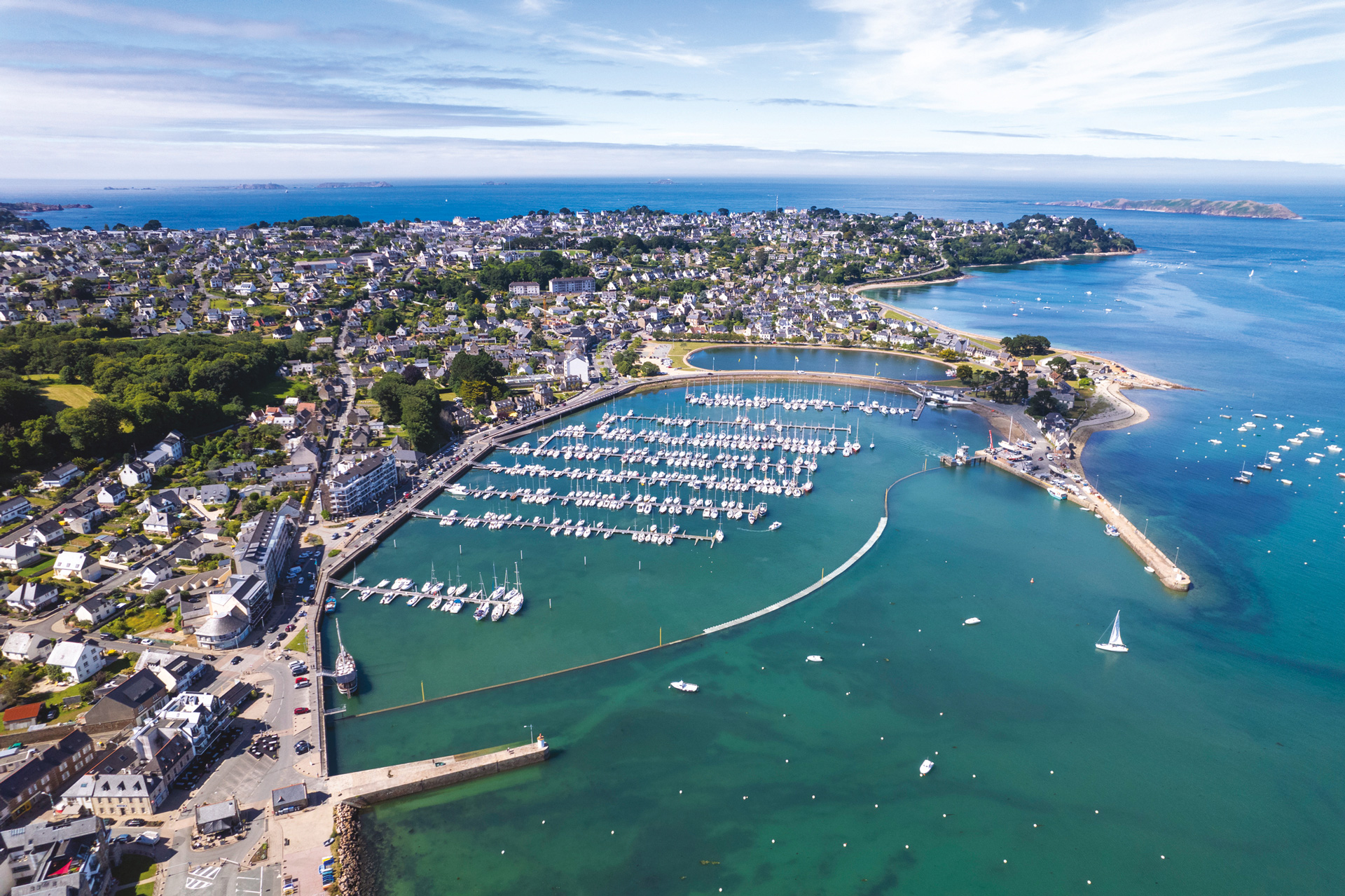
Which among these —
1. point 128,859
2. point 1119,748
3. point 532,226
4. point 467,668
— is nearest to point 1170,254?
point 532,226

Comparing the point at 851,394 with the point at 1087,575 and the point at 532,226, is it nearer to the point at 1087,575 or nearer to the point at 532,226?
the point at 1087,575

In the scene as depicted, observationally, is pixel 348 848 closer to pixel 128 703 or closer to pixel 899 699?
pixel 128 703

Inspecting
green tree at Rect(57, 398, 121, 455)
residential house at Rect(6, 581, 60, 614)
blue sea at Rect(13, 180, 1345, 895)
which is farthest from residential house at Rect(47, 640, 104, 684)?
green tree at Rect(57, 398, 121, 455)

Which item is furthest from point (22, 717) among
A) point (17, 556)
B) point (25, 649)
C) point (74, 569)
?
point (17, 556)

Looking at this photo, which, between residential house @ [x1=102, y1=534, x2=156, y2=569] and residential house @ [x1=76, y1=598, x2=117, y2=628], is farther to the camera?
residential house @ [x1=102, y1=534, x2=156, y2=569]

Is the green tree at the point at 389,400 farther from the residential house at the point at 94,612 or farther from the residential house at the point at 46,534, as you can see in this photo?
the residential house at the point at 94,612

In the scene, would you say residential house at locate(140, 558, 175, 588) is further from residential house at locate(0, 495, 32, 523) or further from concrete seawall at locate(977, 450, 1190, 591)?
concrete seawall at locate(977, 450, 1190, 591)

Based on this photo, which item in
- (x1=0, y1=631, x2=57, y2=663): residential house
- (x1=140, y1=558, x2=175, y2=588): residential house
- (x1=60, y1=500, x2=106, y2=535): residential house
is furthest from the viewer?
(x1=60, y1=500, x2=106, y2=535): residential house
